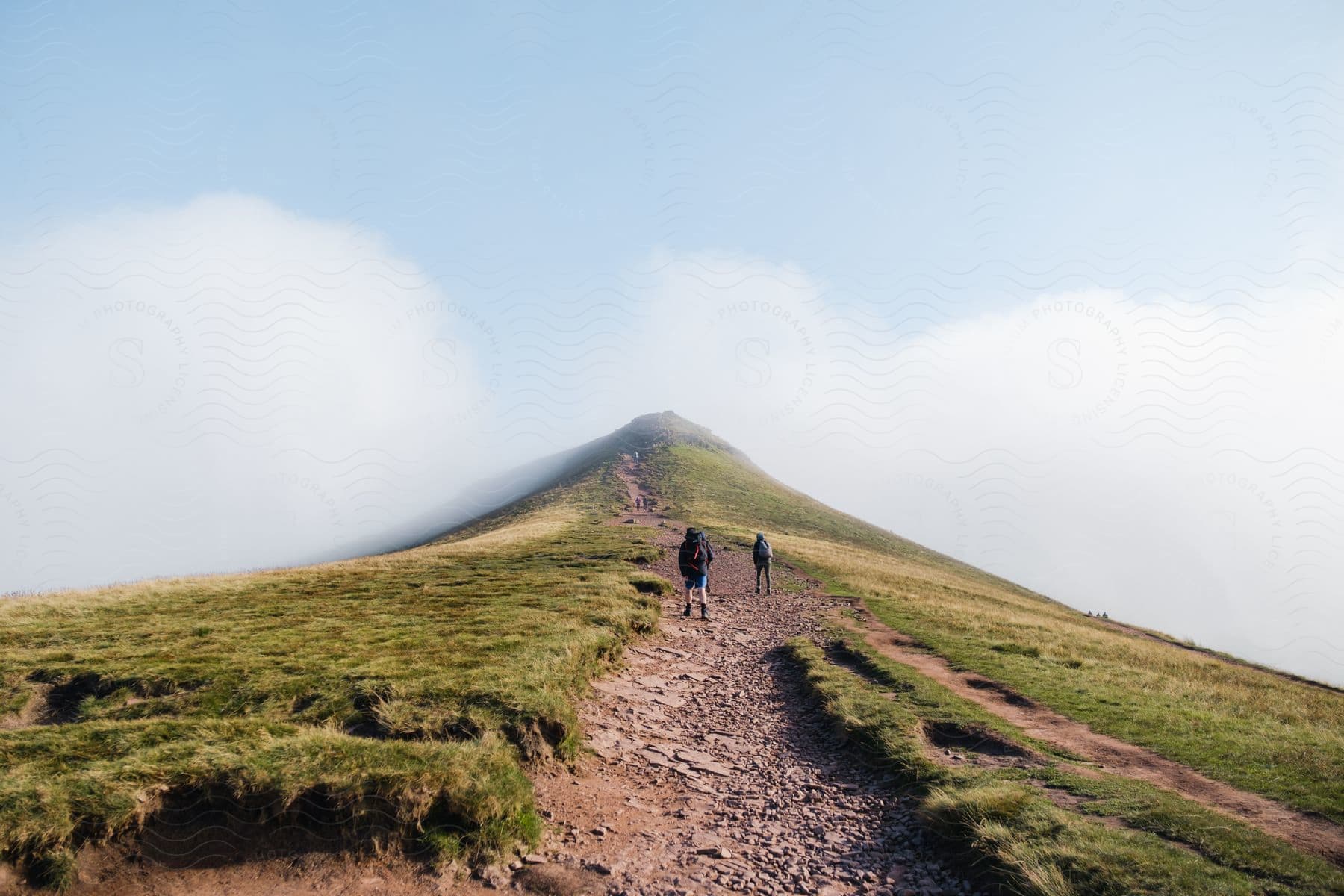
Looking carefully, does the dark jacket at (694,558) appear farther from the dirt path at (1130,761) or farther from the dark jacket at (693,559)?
the dirt path at (1130,761)

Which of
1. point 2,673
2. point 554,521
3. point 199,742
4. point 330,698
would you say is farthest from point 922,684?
point 554,521

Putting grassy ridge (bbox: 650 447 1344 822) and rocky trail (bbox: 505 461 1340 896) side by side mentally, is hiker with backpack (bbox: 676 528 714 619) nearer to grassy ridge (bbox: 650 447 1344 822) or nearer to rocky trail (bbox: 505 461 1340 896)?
rocky trail (bbox: 505 461 1340 896)

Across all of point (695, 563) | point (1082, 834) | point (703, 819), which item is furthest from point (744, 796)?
point (695, 563)

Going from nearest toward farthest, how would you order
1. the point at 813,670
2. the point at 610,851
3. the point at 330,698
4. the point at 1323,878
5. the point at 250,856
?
the point at 1323,878
the point at 250,856
the point at 610,851
the point at 330,698
the point at 813,670

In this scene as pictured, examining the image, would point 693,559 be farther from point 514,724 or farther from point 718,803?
point 718,803

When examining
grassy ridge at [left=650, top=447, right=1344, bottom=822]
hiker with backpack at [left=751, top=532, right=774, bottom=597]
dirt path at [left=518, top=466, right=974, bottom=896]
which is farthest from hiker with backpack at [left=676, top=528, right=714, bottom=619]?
grassy ridge at [left=650, top=447, right=1344, bottom=822]

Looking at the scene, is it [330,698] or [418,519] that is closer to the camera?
[330,698]

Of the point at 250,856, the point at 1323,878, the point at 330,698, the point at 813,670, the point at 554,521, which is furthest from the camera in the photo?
the point at 554,521

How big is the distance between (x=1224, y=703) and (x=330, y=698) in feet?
74.4

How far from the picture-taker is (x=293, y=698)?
1123 centimetres

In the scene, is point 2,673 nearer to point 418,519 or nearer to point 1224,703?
point 1224,703

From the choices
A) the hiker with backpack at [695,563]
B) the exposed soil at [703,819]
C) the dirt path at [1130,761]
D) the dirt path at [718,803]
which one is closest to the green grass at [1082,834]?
the exposed soil at [703,819]

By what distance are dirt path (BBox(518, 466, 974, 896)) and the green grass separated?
1.72 feet

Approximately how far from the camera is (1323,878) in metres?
6.70
